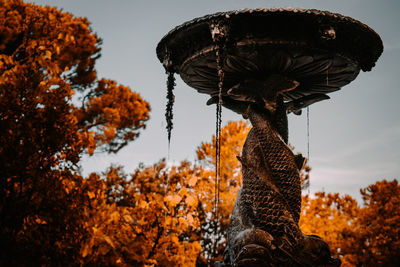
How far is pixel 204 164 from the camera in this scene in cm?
1731

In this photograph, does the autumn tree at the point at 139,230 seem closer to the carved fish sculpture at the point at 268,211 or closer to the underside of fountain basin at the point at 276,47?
the carved fish sculpture at the point at 268,211

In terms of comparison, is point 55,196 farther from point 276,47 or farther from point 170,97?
point 276,47

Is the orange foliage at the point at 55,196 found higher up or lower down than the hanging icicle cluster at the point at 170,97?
lower down

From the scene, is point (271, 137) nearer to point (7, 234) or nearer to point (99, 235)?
point (99, 235)

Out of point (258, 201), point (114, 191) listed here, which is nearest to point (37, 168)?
point (258, 201)

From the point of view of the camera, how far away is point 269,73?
4.65 m

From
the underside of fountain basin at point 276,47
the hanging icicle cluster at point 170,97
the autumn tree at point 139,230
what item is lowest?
the autumn tree at point 139,230

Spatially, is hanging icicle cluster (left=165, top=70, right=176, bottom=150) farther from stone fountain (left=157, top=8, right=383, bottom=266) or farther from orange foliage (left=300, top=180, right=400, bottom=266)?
orange foliage (left=300, top=180, right=400, bottom=266)

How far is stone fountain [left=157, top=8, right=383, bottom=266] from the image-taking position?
147 inches

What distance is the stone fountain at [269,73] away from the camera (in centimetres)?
374

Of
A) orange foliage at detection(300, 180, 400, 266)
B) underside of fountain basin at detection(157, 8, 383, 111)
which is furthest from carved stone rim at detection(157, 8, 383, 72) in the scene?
orange foliage at detection(300, 180, 400, 266)

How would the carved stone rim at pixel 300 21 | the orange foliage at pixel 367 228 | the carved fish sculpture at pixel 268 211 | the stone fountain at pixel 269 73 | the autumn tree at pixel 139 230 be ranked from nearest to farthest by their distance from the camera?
the carved fish sculpture at pixel 268 211, the stone fountain at pixel 269 73, the carved stone rim at pixel 300 21, the autumn tree at pixel 139 230, the orange foliage at pixel 367 228

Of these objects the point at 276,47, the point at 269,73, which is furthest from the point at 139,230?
the point at 276,47

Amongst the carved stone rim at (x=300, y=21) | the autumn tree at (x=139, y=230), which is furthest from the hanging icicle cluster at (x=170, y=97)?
the autumn tree at (x=139, y=230)
